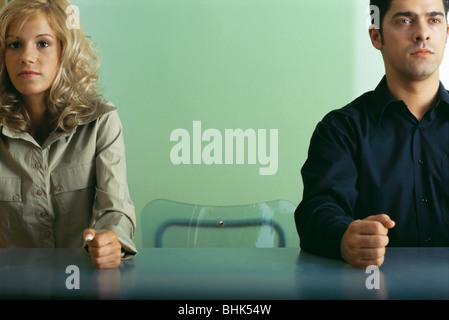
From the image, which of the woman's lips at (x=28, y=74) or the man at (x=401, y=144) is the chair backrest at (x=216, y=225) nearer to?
the man at (x=401, y=144)

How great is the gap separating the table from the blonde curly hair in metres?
0.37

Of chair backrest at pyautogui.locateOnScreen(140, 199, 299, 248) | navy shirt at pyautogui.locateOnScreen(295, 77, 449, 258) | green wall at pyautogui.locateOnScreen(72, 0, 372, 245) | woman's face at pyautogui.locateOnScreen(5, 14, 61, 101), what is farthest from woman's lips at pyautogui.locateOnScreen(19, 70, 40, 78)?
green wall at pyautogui.locateOnScreen(72, 0, 372, 245)

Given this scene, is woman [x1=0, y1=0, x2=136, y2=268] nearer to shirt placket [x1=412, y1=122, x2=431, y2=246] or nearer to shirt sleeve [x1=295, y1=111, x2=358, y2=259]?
shirt sleeve [x1=295, y1=111, x2=358, y2=259]

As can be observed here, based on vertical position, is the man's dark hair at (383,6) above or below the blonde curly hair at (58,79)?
above

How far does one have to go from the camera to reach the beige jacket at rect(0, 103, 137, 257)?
1.25m

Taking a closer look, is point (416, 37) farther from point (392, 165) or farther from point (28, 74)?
point (28, 74)

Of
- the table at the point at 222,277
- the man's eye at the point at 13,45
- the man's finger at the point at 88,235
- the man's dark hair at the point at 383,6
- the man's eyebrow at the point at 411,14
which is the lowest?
the table at the point at 222,277

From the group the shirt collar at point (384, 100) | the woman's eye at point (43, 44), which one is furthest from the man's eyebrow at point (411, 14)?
the woman's eye at point (43, 44)

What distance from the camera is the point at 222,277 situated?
82 cm

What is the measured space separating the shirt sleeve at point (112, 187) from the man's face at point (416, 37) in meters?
0.70

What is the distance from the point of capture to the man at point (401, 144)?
4.10 feet
